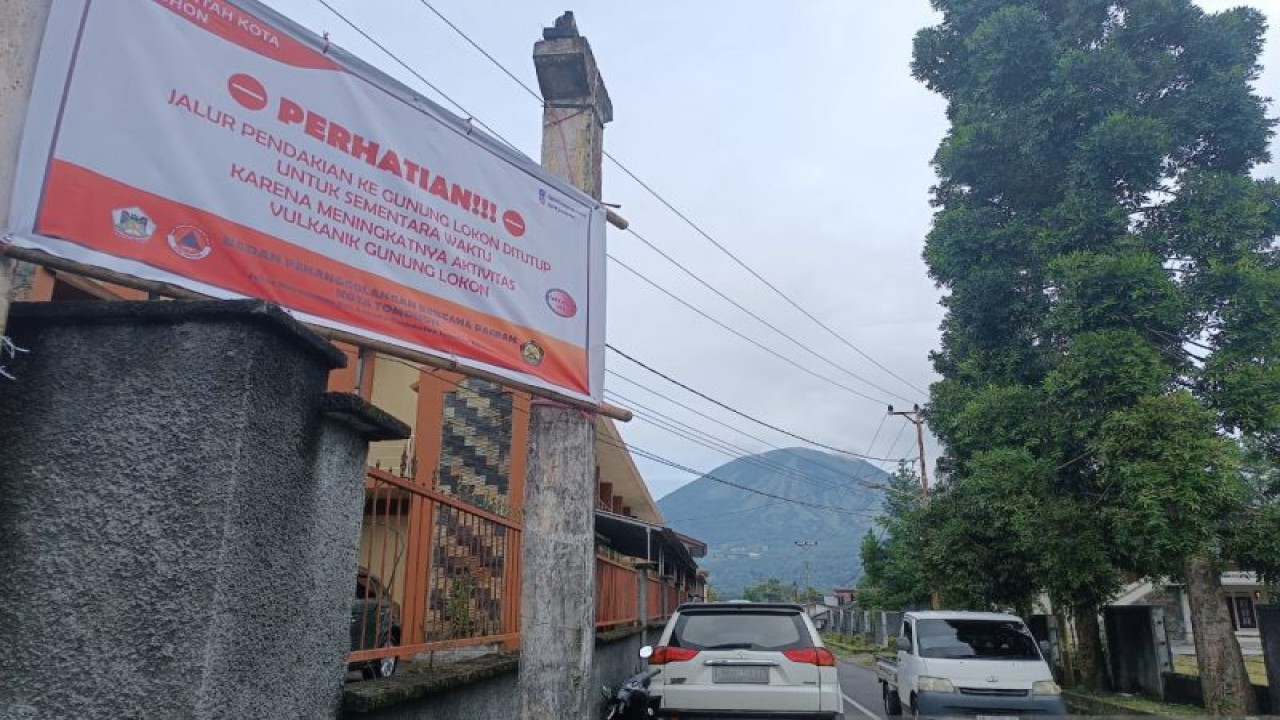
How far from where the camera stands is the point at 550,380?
4.68 m

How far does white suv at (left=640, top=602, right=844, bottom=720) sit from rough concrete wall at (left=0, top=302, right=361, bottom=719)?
17.2 feet

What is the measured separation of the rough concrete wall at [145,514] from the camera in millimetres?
2338

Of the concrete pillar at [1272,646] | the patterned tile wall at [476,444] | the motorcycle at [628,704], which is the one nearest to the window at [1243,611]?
the concrete pillar at [1272,646]

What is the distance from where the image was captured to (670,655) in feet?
25.0

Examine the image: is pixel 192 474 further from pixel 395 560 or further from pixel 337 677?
pixel 395 560

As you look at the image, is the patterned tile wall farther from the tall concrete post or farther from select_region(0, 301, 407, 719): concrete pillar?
select_region(0, 301, 407, 719): concrete pillar

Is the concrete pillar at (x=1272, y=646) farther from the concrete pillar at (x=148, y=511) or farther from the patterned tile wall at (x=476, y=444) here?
the concrete pillar at (x=148, y=511)

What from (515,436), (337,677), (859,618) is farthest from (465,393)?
(859,618)

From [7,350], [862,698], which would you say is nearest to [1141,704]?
[862,698]

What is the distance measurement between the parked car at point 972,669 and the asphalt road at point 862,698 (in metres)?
1.12

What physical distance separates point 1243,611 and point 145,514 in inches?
1797

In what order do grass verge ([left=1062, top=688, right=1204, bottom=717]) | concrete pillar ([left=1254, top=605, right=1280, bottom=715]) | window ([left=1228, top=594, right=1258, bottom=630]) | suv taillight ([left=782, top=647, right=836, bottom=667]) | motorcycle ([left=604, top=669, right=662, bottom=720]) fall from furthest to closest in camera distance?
1. window ([left=1228, top=594, right=1258, bottom=630])
2. grass verge ([left=1062, top=688, right=1204, bottom=717])
3. concrete pillar ([left=1254, top=605, right=1280, bottom=715])
4. motorcycle ([left=604, top=669, right=662, bottom=720])
5. suv taillight ([left=782, top=647, right=836, bottom=667])

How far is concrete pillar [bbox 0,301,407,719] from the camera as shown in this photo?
2.34m

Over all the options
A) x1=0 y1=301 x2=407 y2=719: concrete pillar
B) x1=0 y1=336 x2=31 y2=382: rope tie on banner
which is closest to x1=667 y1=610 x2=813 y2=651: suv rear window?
x1=0 y1=301 x2=407 y2=719: concrete pillar
